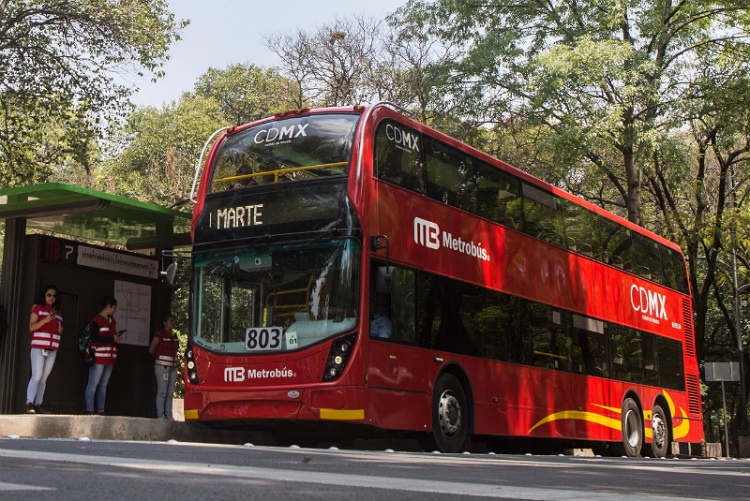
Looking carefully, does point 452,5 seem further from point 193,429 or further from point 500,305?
point 193,429

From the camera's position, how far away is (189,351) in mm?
12688

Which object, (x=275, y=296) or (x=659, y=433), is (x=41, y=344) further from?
(x=659, y=433)

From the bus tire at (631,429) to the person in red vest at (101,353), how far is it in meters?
8.78

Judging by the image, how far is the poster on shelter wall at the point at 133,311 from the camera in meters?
15.8

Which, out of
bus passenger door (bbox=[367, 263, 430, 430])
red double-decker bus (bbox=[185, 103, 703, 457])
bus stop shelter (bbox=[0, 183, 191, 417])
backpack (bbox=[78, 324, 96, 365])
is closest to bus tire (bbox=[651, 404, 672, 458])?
red double-decker bus (bbox=[185, 103, 703, 457])

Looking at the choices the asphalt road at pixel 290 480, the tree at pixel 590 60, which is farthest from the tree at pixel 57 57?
the asphalt road at pixel 290 480

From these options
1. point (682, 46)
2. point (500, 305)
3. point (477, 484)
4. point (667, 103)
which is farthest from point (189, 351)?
point (682, 46)

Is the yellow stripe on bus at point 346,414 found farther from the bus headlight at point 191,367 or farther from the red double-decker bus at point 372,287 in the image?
the bus headlight at point 191,367

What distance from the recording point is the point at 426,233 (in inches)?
505

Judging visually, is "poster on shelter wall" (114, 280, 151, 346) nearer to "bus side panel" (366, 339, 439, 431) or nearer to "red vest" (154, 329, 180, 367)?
"red vest" (154, 329, 180, 367)

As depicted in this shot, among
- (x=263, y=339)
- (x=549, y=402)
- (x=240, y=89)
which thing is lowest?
(x=549, y=402)

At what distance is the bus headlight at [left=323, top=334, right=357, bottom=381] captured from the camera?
1140 cm

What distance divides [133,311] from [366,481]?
38.0 ft

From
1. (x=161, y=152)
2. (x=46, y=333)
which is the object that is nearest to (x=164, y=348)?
(x=46, y=333)
